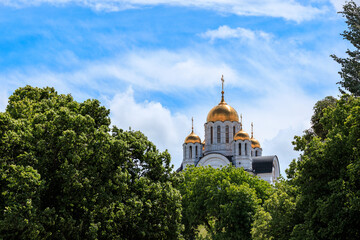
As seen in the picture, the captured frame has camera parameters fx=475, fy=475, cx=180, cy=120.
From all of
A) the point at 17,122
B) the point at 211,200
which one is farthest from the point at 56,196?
the point at 211,200

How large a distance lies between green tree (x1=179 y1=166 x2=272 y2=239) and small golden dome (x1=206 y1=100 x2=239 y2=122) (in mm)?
30347

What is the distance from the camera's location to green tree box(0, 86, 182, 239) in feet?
59.7

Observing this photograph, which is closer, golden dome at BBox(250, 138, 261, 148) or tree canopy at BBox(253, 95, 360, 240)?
tree canopy at BBox(253, 95, 360, 240)

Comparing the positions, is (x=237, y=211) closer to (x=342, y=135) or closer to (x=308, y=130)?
(x=308, y=130)

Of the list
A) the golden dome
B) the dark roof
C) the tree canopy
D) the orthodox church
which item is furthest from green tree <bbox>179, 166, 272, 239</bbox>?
the golden dome

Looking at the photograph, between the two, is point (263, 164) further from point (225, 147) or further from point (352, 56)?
point (352, 56)

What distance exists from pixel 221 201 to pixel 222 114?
37.0m

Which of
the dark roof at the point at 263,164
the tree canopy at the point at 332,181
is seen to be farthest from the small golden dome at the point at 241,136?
the tree canopy at the point at 332,181

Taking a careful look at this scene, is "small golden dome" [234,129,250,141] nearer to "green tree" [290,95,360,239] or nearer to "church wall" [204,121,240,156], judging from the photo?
"church wall" [204,121,240,156]

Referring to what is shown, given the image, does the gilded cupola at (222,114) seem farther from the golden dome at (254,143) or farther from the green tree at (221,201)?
the green tree at (221,201)

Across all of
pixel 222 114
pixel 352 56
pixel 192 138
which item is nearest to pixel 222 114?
pixel 222 114

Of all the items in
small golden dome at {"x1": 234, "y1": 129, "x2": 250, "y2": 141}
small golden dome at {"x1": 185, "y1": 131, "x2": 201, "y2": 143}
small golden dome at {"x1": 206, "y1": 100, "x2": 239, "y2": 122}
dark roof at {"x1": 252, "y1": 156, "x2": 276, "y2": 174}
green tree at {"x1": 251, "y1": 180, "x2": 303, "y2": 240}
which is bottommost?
green tree at {"x1": 251, "y1": 180, "x2": 303, "y2": 240}

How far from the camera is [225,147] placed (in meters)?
72.9

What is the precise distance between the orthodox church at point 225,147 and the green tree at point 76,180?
155 feet
